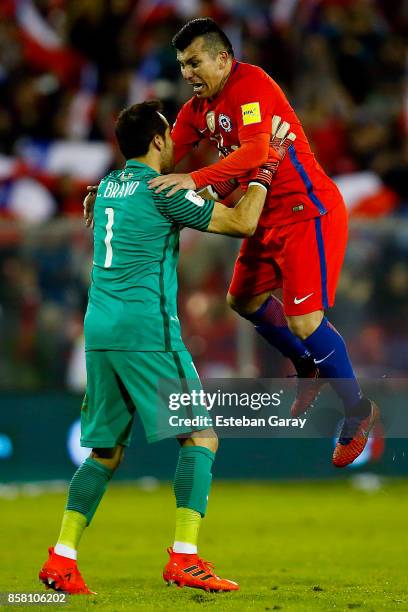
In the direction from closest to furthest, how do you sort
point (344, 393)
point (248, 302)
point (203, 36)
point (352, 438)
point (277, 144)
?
point (203, 36), point (277, 144), point (352, 438), point (344, 393), point (248, 302)

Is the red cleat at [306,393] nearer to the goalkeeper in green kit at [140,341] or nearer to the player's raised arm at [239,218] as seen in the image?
the goalkeeper in green kit at [140,341]

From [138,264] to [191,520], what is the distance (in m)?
1.40

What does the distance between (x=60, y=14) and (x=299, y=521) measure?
8.30m

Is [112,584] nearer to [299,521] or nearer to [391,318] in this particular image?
[299,521]

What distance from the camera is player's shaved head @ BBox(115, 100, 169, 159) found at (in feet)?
21.3

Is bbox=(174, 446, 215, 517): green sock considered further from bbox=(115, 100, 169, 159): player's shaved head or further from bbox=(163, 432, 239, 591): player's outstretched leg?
bbox=(115, 100, 169, 159): player's shaved head

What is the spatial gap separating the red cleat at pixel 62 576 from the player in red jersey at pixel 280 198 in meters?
1.69

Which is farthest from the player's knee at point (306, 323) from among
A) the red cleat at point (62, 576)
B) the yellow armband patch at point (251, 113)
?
the red cleat at point (62, 576)

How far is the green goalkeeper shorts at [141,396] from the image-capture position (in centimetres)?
635

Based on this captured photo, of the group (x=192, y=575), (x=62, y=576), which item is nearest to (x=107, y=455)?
(x=62, y=576)

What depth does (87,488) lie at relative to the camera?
6.57 meters

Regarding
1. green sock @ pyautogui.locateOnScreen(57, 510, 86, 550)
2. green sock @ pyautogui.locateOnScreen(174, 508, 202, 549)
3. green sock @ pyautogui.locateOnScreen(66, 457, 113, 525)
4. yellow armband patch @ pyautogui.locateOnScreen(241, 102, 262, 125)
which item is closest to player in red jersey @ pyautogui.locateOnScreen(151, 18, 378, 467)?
yellow armband patch @ pyautogui.locateOnScreen(241, 102, 262, 125)

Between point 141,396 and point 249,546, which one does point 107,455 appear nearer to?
point 141,396

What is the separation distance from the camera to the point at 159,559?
8.41m
